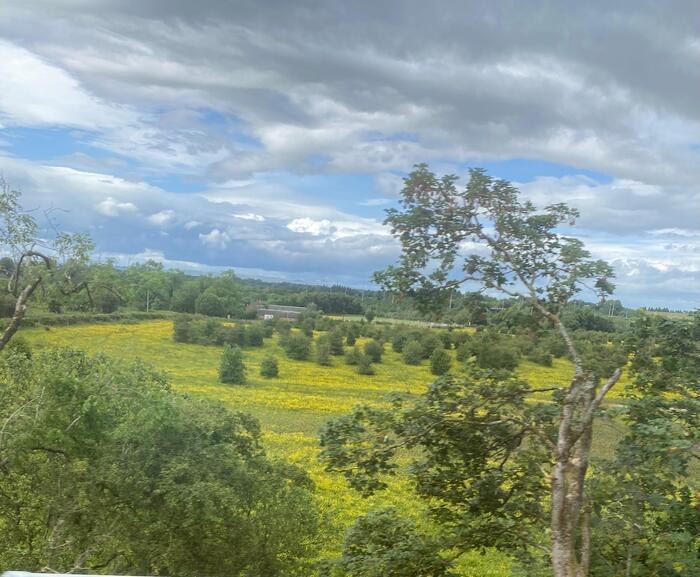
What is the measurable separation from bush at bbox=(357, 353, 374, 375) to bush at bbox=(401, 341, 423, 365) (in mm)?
1520

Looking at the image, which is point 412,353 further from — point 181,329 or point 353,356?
point 181,329

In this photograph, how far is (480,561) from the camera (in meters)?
9.10

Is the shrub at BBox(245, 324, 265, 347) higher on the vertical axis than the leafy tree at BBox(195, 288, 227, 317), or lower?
lower

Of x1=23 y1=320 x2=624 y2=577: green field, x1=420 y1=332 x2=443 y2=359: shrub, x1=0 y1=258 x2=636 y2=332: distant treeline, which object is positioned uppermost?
x1=0 y1=258 x2=636 y2=332: distant treeline

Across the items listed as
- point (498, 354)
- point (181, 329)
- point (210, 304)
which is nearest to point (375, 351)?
point (181, 329)

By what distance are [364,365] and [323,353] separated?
2.47 metres

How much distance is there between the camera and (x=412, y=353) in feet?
53.9

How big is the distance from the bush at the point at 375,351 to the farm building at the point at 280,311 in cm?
640

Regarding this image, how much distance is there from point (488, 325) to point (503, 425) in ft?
2.51

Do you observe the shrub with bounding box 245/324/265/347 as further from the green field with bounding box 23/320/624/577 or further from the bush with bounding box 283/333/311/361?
the bush with bounding box 283/333/311/361

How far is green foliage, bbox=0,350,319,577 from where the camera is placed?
5918mm

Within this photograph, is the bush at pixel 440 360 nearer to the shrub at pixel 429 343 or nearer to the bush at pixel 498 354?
the shrub at pixel 429 343

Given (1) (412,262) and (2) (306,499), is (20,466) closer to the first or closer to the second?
(2) (306,499)

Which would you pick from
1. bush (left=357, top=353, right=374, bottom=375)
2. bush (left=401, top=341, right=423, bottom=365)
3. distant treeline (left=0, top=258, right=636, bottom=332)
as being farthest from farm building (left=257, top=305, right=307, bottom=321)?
bush (left=401, top=341, right=423, bottom=365)
